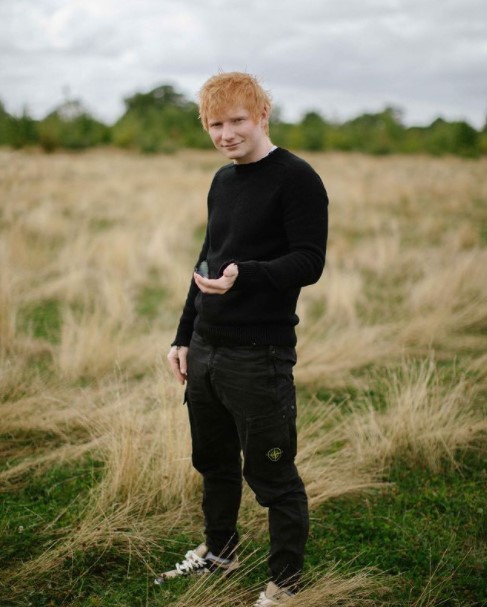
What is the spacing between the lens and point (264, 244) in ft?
6.36

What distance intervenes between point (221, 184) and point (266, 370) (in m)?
0.73

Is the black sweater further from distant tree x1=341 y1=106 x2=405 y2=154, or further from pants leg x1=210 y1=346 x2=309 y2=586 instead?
distant tree x1=341 y1=106 x2=405 y2=154

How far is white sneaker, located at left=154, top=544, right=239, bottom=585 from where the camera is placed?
238 centimetres

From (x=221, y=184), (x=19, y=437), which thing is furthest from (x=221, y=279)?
(x=19, y=437)

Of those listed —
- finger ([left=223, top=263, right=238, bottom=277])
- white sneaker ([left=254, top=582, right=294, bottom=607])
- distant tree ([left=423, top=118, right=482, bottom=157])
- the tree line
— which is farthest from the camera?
distant tree ([left=423, top=118, right=482, bottom=157])

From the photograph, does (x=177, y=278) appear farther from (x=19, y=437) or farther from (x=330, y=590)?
(x=330, y=590)

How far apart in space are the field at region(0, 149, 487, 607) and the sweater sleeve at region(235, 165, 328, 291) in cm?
125

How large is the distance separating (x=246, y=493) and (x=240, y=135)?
76.5 inches

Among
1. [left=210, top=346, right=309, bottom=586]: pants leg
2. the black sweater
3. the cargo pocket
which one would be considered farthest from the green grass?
the black sweater

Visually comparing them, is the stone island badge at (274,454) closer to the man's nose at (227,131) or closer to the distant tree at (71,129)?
the man's nose at (227,131)

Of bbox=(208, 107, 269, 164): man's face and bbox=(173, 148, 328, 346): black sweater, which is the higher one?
bbox=(208, 107, 269, 164): man's face

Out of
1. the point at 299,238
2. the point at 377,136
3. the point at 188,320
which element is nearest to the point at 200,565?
the point at 188,320

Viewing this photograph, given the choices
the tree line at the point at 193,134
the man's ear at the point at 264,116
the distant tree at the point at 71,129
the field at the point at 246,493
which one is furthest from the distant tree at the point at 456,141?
the man's ear at the point at 264,116

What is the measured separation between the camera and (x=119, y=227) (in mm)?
10281
